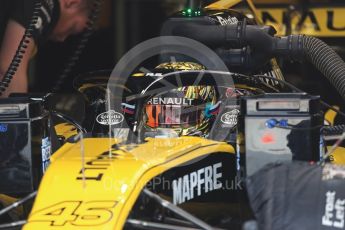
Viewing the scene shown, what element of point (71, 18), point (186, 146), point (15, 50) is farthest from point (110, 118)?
point (71, 18)

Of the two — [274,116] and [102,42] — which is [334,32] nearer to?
[102,42]

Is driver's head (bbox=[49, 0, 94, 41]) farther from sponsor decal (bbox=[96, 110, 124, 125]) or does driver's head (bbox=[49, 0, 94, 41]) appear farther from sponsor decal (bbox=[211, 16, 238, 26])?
sponsor decal (bbox=[96, 110, 124, 125])

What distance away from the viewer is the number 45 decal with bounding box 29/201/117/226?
2.55 metres

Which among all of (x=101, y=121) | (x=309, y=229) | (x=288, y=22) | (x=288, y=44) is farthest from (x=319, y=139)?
(x=288, y=22)

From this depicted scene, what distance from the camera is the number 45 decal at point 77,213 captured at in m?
2.55

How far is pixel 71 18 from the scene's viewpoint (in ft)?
19.7

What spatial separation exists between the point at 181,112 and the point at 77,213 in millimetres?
1071

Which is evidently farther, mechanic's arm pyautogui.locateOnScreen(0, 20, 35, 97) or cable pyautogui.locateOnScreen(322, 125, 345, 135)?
mechanic's arm pyautogui.locateOnScreen(0, 20, 35, 97)

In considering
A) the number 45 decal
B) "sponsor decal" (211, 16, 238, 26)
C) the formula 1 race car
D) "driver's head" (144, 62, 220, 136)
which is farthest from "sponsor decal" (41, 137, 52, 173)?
"sponsor decal" (211, 16, 238, 26)

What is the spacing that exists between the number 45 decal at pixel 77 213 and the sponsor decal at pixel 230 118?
1.02 metres

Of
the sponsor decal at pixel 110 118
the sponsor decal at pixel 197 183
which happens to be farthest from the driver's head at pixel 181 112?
the sponsor decal at pixel 197 183

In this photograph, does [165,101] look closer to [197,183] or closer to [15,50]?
[197,183]

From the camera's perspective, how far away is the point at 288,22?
611 cm

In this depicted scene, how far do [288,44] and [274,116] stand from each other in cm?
90
